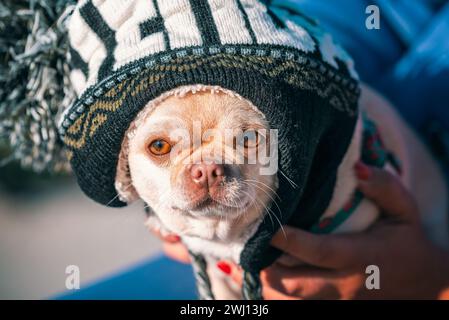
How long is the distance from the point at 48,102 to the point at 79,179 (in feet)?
0.81

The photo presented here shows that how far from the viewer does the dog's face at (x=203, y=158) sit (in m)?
1.18

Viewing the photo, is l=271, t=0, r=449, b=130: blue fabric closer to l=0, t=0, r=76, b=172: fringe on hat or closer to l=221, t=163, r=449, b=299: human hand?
l=221, t=163, r=449, b=299: human hand

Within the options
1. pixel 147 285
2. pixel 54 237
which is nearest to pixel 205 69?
pixel 147 285

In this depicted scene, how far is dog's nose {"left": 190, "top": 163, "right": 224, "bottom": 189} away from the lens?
1183 millimetres

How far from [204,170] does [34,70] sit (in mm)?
506

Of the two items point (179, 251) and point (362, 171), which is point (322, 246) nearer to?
point (362, 171)

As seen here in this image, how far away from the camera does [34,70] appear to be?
1.37 metres

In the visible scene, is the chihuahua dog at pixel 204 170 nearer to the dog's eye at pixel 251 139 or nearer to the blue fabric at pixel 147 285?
the dog's eye at pixel 251 139

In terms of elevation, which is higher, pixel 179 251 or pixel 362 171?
pixel 362 171

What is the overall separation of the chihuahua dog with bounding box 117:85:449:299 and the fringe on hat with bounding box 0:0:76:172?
26 cm

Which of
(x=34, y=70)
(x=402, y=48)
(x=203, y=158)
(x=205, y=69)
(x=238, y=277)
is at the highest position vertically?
(x=402, y=48)
